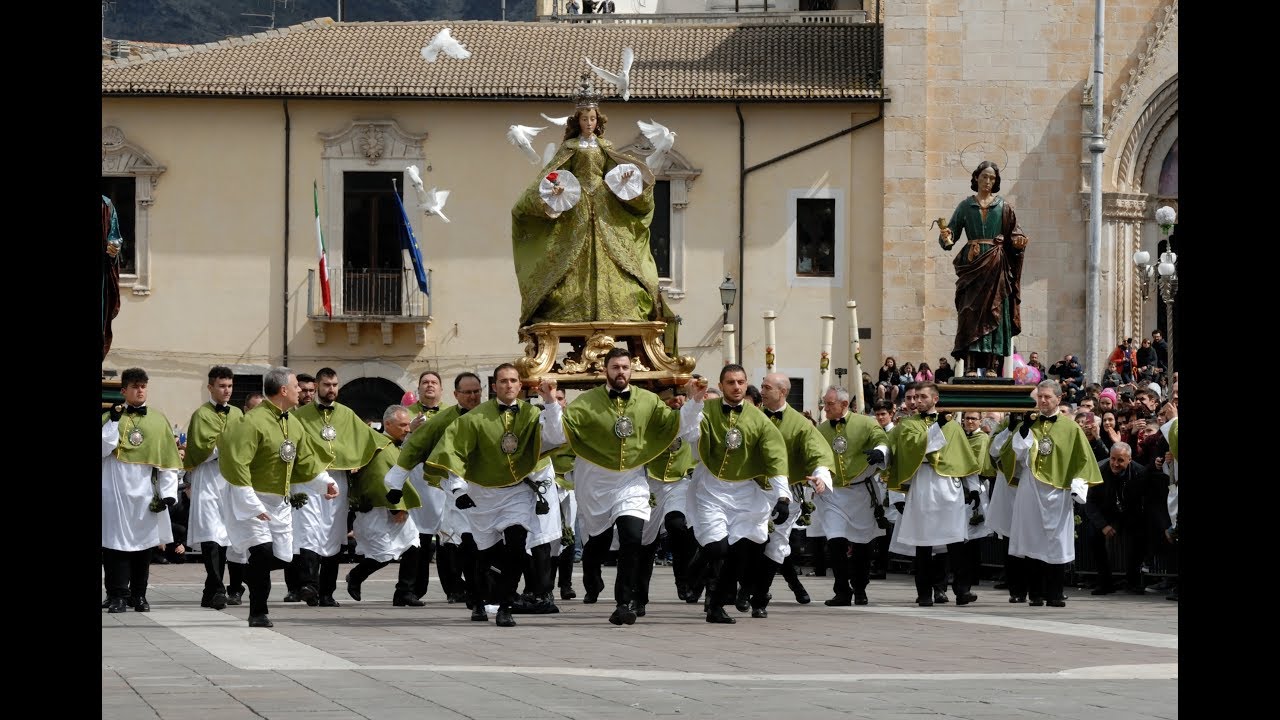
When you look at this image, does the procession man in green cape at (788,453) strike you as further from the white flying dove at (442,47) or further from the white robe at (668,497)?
the white flying dove at (442,47)

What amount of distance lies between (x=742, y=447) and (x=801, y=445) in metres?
0.64

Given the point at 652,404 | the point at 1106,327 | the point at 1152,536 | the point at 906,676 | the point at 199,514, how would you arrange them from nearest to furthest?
the point at 906,676, the point at 652,404, the point at 199,514, the point at 1152,536, the point at 1106,327

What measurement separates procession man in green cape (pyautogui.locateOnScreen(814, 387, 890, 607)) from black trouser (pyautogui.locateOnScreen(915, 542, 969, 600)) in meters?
0.43

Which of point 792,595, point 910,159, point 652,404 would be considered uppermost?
point 910,159

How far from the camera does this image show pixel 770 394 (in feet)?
47.9

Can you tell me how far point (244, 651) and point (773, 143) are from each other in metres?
28.1

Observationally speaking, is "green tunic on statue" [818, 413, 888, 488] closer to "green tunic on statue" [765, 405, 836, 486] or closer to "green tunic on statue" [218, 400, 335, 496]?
"green tunic on statue" [765, 405, 836, 486]

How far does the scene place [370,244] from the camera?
39.4 meters

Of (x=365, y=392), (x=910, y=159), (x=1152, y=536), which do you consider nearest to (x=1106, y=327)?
(x=910, y=159)

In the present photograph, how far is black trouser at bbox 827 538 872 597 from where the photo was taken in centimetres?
1636

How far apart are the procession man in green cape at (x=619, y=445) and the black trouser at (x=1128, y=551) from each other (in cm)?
580

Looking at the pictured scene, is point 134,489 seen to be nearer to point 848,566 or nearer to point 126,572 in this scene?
point 126,572

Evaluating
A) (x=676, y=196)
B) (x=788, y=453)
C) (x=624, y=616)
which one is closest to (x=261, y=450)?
(x=624, y=616)

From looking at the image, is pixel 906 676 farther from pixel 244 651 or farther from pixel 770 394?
pixel 770 394
